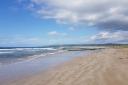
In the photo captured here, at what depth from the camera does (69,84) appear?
8625mm

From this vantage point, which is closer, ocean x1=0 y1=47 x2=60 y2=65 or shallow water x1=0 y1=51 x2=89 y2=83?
shallow water x1=0 y1=51 x2=89 y2=83

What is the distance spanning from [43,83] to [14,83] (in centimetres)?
130

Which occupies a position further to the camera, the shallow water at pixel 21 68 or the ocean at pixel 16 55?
the ocean at pixel 16 55

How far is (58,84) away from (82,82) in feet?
3.43

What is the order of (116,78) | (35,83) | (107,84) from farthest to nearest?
(116,78), (35,83), (107,84)

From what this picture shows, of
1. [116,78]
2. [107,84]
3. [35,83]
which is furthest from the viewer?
[116,78]

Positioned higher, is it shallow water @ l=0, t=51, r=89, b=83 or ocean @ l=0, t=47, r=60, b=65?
ocean @ l=0, t=47, r=60, b=65

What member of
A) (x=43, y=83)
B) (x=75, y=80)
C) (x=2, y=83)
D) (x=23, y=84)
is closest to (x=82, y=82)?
(x=75, y=80)

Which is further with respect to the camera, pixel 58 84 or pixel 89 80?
pixel 89 80

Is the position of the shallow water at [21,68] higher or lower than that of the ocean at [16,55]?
lower

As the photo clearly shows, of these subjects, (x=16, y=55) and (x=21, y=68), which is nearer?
(x=21, y=68)

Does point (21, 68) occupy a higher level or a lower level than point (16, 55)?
lower

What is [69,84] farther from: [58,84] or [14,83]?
[14,83]

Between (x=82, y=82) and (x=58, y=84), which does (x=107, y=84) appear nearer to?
(x=82, y=82)
